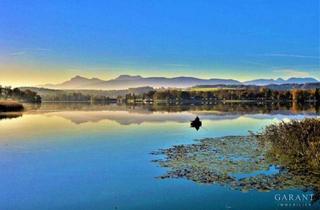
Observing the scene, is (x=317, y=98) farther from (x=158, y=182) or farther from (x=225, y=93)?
(x=158, y=182)

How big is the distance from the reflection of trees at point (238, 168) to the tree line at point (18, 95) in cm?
11398

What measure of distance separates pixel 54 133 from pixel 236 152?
1796cm

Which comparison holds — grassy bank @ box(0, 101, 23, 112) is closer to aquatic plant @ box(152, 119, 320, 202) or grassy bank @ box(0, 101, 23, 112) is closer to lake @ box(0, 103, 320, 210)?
lake @ box(0, 103, 320, 210)

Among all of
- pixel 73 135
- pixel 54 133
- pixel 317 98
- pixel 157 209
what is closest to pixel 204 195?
pixel 157 209

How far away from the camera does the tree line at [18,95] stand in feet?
406

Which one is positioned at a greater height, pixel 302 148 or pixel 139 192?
pixel 302 148

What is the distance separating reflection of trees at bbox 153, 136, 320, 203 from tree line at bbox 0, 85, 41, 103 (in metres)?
114

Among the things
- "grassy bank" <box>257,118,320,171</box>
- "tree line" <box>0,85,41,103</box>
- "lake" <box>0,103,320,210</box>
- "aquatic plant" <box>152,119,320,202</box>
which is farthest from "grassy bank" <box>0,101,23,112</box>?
"grassy bank" <box>257,118,320,171</box>

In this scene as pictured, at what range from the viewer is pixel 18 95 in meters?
137

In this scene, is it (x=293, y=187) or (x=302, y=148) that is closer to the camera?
(x=293, y=187)

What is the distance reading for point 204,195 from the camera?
12672mm

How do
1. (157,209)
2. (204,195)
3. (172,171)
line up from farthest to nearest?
(172,171), (204,195), (157,209)

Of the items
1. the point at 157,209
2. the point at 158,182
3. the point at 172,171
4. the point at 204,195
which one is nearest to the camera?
the point at 157,209

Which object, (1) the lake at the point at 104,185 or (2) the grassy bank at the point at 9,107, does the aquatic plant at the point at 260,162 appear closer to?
(1) the lake at the point at 104,185
